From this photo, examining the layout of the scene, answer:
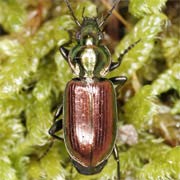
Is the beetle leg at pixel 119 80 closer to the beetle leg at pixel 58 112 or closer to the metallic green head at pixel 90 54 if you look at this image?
the metallic green head at pixel 90 54

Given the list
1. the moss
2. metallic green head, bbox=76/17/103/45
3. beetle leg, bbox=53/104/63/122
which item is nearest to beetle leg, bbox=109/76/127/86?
the moss

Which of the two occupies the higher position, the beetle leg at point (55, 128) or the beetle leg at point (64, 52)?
Answer: the beetle leg at point (64, 52)

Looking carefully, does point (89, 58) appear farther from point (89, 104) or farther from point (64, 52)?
point (89, 104)

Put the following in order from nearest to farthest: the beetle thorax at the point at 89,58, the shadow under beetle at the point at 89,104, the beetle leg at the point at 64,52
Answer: the shadow under beetle at the point at 89,104 < the beetle thorax at the point at 89,58 < the beetle leg at the point at 64,52

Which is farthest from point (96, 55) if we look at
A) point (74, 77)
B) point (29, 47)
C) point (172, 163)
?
point (172, 163)

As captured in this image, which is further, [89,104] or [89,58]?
[89,58]

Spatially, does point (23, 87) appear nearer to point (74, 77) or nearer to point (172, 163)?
point (74, 77)

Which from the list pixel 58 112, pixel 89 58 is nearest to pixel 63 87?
pixel 58 112

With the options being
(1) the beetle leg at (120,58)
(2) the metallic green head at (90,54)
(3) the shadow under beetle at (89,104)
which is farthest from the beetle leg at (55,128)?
(1) the beetle leg at (120,58)
